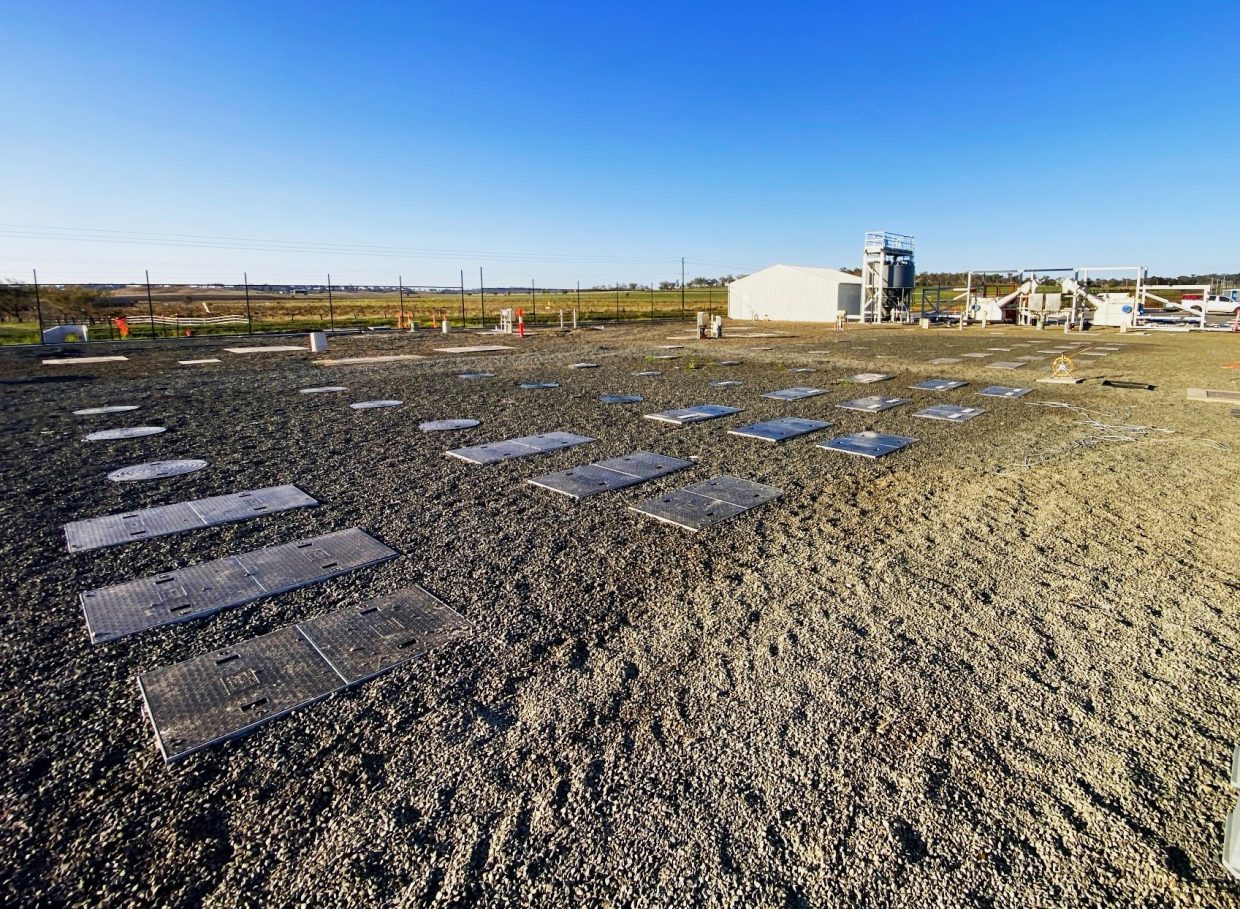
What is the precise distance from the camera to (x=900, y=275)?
2997 cm

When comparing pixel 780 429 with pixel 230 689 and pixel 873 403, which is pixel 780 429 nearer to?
pixel 873 403

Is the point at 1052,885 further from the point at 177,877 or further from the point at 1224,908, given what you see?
the point at 177,877

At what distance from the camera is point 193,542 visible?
377 centimetres

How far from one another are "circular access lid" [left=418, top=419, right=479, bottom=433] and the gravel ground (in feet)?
5.82

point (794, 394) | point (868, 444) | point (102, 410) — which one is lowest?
point (868, 444)

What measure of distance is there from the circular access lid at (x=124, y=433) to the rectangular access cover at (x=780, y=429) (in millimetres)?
6286

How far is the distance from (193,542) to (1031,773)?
14.2 feet

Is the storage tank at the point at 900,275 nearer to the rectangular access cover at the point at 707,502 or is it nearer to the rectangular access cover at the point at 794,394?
the rectangular access cover at the point at 794,394

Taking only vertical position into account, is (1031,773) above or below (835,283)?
below

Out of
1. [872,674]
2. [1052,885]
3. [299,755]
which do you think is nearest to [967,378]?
[872,674]

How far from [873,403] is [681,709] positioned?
7334mm

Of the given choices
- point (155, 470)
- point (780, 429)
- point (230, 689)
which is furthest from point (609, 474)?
point (155, 470)

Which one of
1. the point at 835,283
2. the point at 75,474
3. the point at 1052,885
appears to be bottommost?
the point at 1052,885

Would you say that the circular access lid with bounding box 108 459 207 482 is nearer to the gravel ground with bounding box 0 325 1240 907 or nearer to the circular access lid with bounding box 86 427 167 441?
the gravel ground with bounding box 0 325 1240 907
